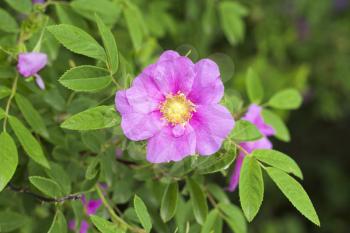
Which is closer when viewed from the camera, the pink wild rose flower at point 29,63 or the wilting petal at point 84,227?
the pink wild rose flower at point 29,63

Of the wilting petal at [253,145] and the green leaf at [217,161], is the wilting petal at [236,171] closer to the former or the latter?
the wilting petal at [253,145]

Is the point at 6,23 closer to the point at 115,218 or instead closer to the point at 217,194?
the point at 115,218

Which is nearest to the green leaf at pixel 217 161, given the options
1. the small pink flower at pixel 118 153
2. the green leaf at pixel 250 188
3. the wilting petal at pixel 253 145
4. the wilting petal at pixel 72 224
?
the green leaf at pixel 250 188

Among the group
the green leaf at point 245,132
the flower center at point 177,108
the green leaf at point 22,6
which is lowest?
the green leaf at point 245,132

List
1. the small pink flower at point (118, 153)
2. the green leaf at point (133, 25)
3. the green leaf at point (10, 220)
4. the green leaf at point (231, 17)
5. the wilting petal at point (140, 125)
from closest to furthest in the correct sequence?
1. the wilting petal at point (140, 125)
2. the green leaf at point (10, 220)
3. the small pink flower at point (118, 153)
4. the green leaf at point (133, 25)
5. the green leaf at point (231, 17)

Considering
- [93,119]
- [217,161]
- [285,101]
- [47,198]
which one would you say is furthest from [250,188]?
[285,101]

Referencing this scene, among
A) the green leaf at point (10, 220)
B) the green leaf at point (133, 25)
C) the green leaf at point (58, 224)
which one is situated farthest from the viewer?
the green leaf at point (133, 25)
